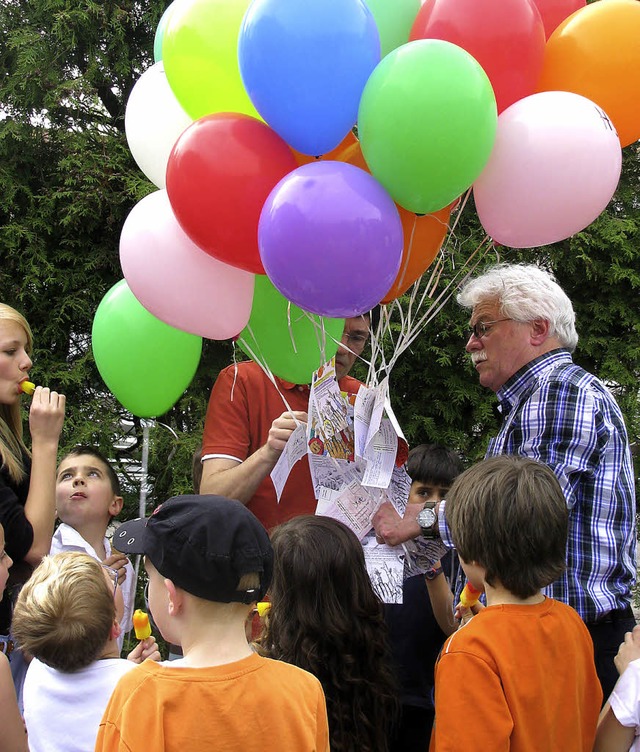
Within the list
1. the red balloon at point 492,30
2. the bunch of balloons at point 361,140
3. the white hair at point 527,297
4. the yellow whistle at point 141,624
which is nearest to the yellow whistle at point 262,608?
the yellow whistle at point 141,624

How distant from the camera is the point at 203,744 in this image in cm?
128

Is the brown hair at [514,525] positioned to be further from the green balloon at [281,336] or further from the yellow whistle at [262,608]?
the green balloon at [281,336]

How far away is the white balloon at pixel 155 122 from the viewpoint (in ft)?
7.52

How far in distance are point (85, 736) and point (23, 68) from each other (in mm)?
2948

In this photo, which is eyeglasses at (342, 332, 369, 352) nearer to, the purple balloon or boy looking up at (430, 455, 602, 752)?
the purple balloon

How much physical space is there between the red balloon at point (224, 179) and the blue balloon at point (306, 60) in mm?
79

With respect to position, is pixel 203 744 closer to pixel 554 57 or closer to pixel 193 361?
pixel 193 361

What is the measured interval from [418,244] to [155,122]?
2.78ft

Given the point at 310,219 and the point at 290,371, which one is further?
the point at 290,371

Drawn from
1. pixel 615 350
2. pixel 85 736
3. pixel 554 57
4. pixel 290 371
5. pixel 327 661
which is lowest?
pixel 85 736

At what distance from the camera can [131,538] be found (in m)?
1.61

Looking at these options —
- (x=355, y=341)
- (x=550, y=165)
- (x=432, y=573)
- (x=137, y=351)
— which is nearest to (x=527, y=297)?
(x=550, y=165)

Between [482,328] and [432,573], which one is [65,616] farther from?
[482,328]

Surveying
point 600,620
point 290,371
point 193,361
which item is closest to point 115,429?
point 193,361
